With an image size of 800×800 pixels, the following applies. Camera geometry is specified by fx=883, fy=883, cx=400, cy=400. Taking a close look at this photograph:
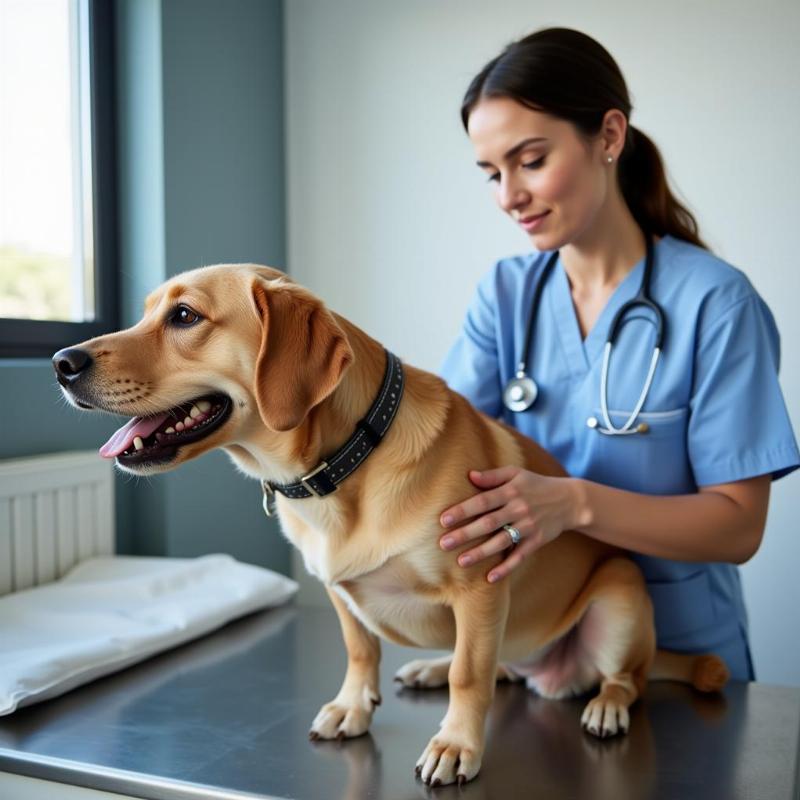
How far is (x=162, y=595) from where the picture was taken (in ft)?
5.57

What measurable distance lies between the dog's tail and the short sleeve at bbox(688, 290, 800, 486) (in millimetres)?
274

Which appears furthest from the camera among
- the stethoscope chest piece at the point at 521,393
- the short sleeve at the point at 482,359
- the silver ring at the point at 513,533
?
the short sleeve at the point at 482,359

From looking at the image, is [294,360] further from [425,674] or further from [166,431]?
[425,674]

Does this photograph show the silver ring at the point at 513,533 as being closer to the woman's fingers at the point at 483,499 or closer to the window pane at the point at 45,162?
the woman's fingers at the point at 483,499

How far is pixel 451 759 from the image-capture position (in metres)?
1.00

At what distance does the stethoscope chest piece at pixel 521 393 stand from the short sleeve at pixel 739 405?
0.27 meters

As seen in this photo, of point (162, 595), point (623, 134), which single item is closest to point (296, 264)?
point (162, 595)

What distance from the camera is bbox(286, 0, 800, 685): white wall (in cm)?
224

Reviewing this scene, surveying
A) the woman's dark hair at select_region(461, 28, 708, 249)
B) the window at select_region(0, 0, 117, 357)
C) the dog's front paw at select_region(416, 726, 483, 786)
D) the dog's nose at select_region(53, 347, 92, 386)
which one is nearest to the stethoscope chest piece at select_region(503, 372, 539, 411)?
the woman's dark hair at select_region(461, 28, 708, 249)

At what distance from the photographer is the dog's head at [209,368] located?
97cm

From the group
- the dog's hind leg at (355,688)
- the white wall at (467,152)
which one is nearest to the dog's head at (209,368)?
the dog's hind leg at (355,688)

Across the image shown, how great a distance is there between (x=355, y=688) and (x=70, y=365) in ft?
1.84

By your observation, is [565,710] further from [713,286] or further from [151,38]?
[151,38]

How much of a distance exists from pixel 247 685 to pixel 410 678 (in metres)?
0.25
